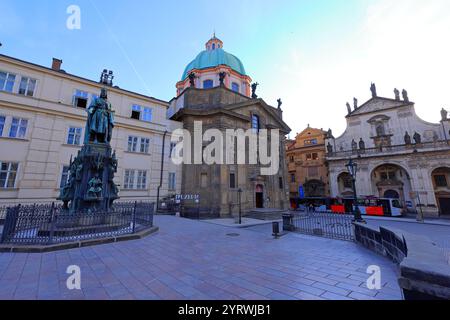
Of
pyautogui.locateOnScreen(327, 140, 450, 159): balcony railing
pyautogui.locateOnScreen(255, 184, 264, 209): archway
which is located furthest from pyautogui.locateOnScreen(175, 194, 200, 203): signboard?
pyautogui.locateOnScreen(327, 140, 450, 159): balcony railing

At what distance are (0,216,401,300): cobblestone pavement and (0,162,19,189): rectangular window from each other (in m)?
11.4

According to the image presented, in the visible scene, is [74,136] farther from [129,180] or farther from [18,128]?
[129,180]

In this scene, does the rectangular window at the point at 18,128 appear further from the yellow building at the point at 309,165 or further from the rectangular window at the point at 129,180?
the yellow building at the point at 309,165

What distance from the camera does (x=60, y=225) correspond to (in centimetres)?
795

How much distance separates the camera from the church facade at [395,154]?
25.9m

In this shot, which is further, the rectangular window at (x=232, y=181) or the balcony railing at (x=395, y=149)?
the balcony railing at (x=395, y=149)

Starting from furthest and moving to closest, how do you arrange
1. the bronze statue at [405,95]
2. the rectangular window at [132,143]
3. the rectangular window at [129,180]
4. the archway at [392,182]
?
1. the bronze statue at [405,95]
2. the archway at [392,182]
3. the rectangular window at [132,143]
4. the rectangular window at [129,180]

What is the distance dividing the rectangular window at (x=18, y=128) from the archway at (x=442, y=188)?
151ft

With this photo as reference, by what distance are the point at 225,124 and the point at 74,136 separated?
46.4 ft

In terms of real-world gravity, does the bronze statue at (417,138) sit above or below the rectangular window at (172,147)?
above

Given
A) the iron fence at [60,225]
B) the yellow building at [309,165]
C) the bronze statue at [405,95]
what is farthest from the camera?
the yellow building at [309,165]

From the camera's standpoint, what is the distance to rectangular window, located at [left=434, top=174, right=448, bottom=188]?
86.3 ft

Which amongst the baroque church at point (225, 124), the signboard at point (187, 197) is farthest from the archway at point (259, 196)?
the signboard at point (187, 197)
